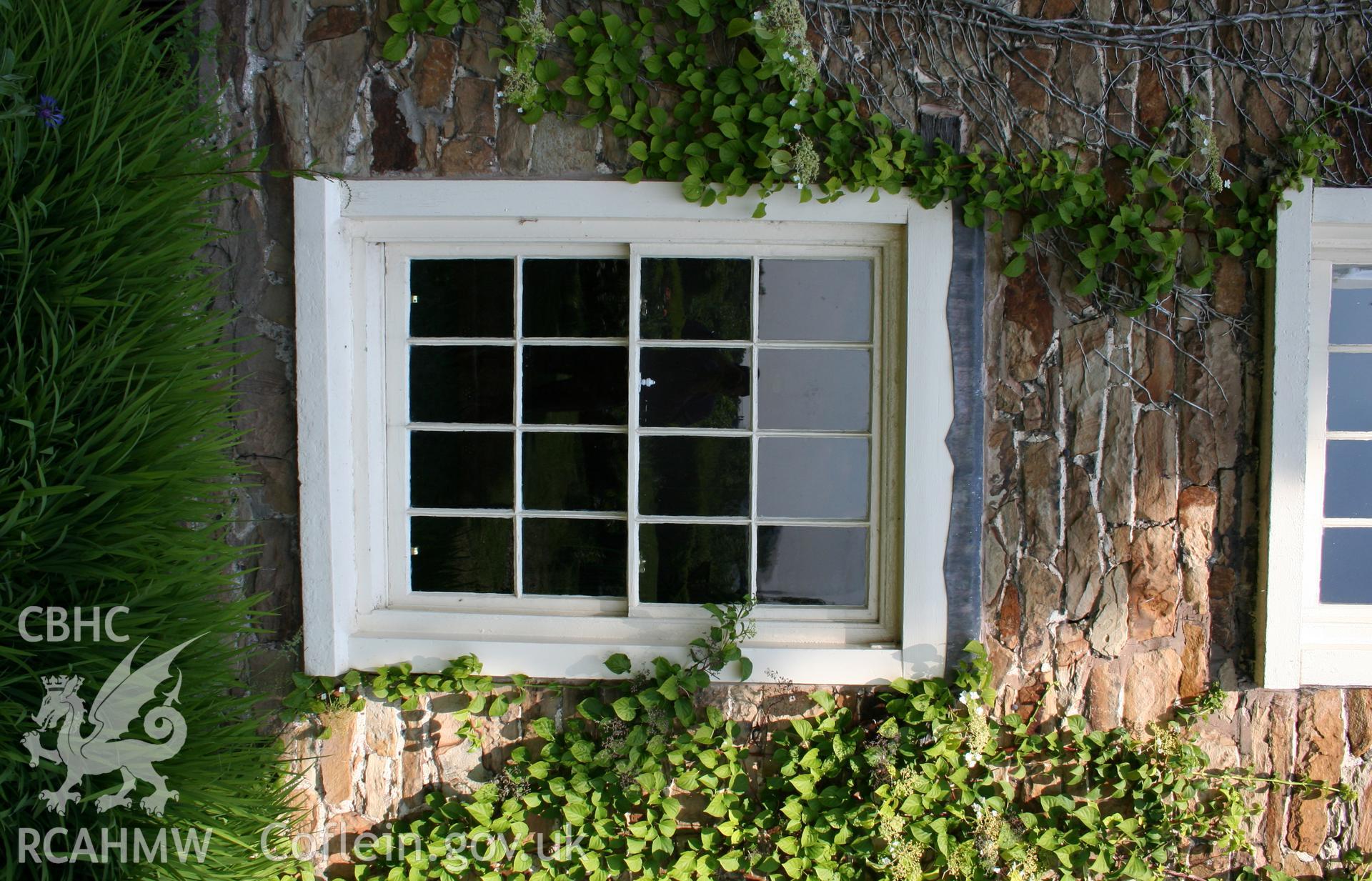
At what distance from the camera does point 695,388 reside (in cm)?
242

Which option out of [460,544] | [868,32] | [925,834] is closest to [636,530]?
[460,544]

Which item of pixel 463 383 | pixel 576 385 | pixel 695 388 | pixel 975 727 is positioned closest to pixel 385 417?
pixel 463 383

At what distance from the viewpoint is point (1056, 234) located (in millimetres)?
2258

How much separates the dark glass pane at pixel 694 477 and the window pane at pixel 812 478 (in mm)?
73

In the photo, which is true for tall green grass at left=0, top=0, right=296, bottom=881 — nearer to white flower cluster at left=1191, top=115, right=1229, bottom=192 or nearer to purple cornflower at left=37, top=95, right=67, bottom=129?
purple cornflower at left=37, top=95, right=67, bottom=129

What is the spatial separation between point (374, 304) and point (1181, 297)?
2648mm

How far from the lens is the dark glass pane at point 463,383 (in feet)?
8.11

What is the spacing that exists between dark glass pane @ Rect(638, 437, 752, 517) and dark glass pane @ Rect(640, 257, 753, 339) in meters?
0.38

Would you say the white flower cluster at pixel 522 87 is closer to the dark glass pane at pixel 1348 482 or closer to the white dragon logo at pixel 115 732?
the white dragon logo at pixel 115 732

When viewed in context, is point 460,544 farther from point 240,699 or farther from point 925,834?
point 925,834

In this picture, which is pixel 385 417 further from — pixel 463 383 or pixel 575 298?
pixel 575 298

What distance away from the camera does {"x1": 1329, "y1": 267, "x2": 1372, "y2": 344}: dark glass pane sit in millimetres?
2391

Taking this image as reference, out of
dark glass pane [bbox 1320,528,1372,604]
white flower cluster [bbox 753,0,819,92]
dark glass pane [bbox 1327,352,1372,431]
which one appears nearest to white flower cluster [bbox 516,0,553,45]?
white flower cluster [bbox 753,0,819,92]

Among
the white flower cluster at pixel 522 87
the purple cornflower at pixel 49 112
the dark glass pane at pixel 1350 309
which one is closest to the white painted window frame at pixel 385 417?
the white flower cluster at pixel 522 87
